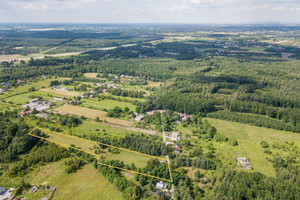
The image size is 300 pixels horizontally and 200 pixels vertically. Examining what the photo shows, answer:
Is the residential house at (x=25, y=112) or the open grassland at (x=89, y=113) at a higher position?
the residential house at (x=25, y=112)

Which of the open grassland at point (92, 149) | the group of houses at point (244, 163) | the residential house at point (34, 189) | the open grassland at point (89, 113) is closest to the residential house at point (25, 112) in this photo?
the open grassland at point (89, 113)

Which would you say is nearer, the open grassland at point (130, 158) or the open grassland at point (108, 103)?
the open grassland at point (130, 158)

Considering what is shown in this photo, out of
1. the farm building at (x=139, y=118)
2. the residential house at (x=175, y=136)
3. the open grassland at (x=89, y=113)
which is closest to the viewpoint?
the residential house at (x=175, y=136)

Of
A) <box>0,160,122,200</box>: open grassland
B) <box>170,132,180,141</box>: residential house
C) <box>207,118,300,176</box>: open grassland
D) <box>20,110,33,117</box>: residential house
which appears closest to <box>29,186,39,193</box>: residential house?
<box>0,160,122,200</box>: open grassland

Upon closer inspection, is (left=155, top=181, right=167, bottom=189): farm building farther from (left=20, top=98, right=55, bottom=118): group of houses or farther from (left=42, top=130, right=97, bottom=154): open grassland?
(left=20, top=98, right=55, bottom=118): group of houses

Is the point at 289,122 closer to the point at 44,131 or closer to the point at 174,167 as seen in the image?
the point at 174,167

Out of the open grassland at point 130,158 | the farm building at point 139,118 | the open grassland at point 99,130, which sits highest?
the farm building at point 139,118

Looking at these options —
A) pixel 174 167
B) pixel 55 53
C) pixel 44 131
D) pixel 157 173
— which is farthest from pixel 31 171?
pixel 55 53

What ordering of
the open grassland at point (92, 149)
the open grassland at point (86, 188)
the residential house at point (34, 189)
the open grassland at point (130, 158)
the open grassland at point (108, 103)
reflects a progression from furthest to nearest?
the open grassland at point (108, 103) < the open grassland at point (92, 149) < the open grassland at point (130, 158) < the residential house at point (34, 189) < the open grassland at point (86, 188)

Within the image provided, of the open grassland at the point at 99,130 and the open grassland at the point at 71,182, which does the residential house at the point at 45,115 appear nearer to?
the open grassland at the point at 99,130
